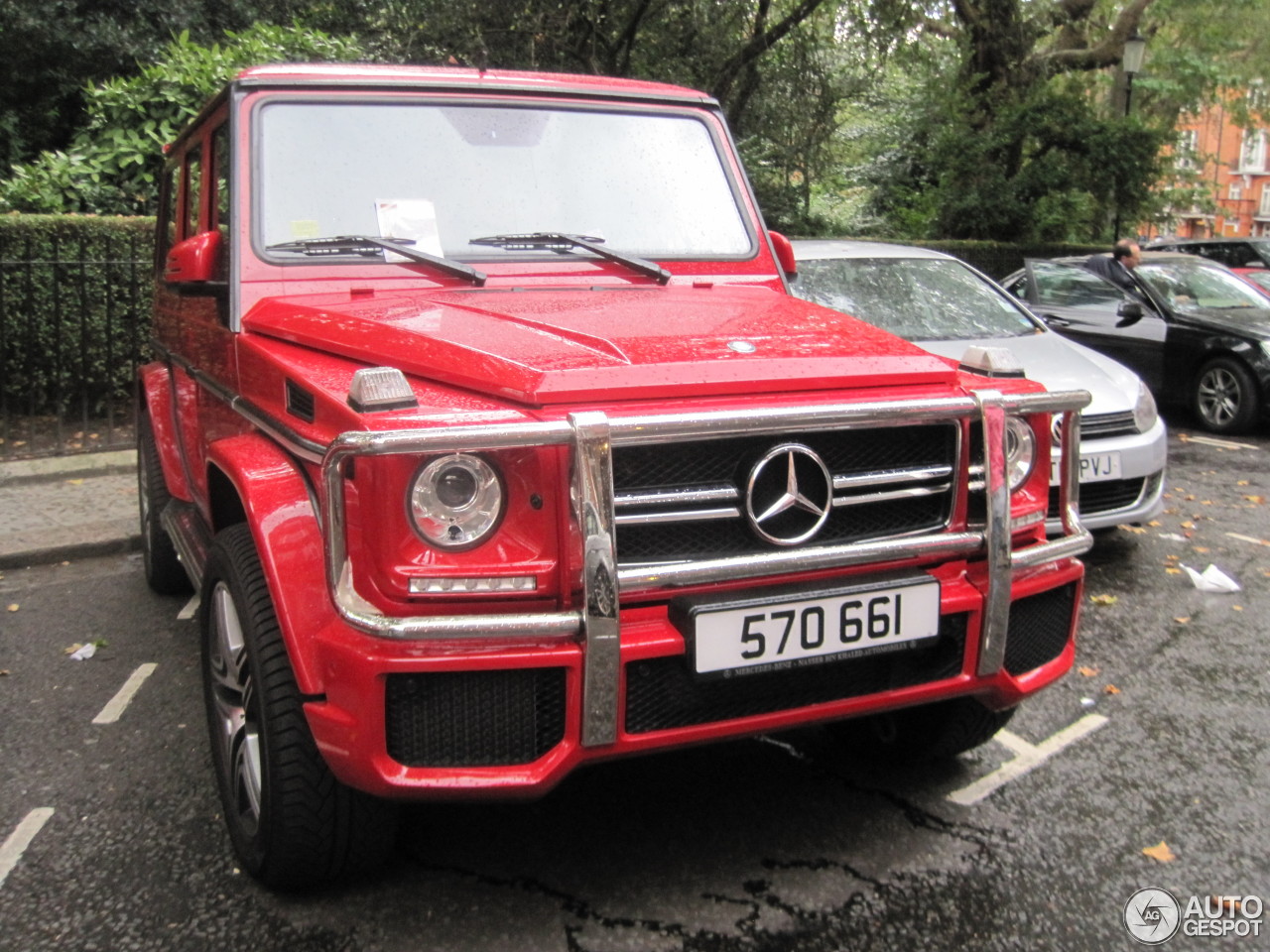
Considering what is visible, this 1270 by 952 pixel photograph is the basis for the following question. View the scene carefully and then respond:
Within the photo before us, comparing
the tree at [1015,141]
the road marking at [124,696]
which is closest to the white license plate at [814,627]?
the road marking at [124,696]

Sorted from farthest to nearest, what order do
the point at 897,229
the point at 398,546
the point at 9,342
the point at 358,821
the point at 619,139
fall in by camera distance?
1. the point at 897,229
2. the point at 9,342
3. the point at 619,139
4. the point at 358,821
5. the point at 398,546

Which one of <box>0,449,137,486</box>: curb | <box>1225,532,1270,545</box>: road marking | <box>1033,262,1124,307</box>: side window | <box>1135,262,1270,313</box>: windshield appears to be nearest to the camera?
<box>1225,532,1270,545</box>: road marking

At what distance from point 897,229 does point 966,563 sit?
58.3 feet

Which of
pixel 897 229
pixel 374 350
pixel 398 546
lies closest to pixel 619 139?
pixel 374 350

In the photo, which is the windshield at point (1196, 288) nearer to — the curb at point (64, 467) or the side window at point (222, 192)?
the curb at point (64, 467)

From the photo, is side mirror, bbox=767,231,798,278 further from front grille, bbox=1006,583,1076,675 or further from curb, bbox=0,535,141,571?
curb, bbox=0,535,141,571

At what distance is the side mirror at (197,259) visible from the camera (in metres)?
3.21

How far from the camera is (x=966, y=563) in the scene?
2.63m

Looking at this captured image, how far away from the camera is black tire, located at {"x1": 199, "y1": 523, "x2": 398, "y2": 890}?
95.9 inches

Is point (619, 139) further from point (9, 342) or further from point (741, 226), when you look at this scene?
point (9, 342)

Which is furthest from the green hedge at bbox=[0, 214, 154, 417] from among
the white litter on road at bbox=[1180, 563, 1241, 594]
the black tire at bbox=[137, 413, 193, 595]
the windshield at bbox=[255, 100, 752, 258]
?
the white litter on road at bbox=[1180, 563, 1241, 594]

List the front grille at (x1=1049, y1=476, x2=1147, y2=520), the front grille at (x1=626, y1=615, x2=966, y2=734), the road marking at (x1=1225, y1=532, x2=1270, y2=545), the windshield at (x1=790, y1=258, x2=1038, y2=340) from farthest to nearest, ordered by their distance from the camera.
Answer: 1. the windshield at (x1=790, y1=258, x2=1038, y2=340)
2. the road marking at (x1=1225, y1=532, x2=1270, y2=545)
3. the front grille at (x1=1049, y1=476, x2=1147, y2=520)
4. the front grille at (x1=626, y1=615, x2=966, y2=734)

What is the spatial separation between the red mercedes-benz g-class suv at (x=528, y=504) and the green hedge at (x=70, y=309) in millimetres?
5176

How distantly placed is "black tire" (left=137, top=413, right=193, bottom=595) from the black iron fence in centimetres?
309
